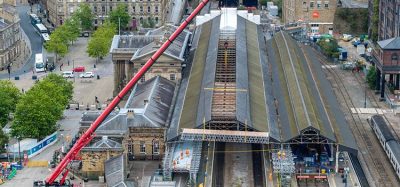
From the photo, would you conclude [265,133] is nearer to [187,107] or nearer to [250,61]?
[187,107]

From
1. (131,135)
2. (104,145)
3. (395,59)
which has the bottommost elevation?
(104,145)

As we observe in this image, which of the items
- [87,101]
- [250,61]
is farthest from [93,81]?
[250,61]

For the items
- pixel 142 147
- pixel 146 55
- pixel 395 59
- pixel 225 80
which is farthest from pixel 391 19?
pixel 142 147

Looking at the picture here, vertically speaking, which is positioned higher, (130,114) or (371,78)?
(130,114)

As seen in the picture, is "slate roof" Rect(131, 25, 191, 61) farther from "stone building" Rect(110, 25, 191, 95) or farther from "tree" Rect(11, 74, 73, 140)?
"tree" Rect(11, 74, 73, 140)

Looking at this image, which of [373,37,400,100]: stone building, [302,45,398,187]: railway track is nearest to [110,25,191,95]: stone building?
[302,45,398,187]: railway track

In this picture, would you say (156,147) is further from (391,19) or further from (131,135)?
(391,19)

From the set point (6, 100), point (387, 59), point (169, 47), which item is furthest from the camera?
point (387, 59)

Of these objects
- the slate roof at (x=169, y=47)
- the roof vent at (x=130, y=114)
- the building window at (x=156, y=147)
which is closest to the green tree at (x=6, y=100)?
the slate roof at (x=169, y=47)
